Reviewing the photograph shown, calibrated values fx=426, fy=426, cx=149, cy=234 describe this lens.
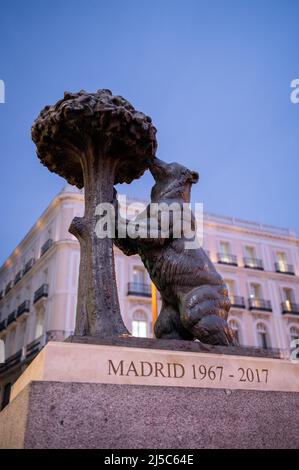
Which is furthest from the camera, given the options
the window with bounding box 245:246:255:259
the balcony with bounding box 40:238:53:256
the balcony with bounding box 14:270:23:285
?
the window with bounding box 245:246:255:259

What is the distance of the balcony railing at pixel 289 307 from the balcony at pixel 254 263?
301 cm

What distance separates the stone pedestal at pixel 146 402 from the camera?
8.54 feet

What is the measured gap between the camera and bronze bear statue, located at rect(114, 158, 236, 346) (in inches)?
148

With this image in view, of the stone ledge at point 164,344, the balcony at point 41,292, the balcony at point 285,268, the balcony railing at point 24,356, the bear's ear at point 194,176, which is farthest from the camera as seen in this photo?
the balcony at point 285,268

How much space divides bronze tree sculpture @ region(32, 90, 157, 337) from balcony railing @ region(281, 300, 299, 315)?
28.8 m

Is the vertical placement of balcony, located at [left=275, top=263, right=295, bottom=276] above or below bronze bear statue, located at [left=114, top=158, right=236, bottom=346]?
above

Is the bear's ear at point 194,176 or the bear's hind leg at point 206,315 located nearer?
the bear's hind leg at point 206,315

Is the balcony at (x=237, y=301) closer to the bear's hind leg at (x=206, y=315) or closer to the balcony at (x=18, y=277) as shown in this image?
the balcony at (x=18, y=277)

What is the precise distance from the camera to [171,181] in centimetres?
447

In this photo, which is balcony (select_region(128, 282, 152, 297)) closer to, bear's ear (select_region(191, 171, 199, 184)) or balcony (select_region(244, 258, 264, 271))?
balcony (select_region(244, 258, 264, 271))

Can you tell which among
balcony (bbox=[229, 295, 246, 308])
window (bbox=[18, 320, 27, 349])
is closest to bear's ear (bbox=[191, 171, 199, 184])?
balcony (bbox=[229, 295, 246, 308])

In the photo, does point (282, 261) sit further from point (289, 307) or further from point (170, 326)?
point (170, 326)

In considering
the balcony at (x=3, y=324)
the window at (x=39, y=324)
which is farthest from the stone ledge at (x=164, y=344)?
the balcony at (x=3, y=324)

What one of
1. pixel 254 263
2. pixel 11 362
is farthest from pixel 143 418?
pixel 254 263
